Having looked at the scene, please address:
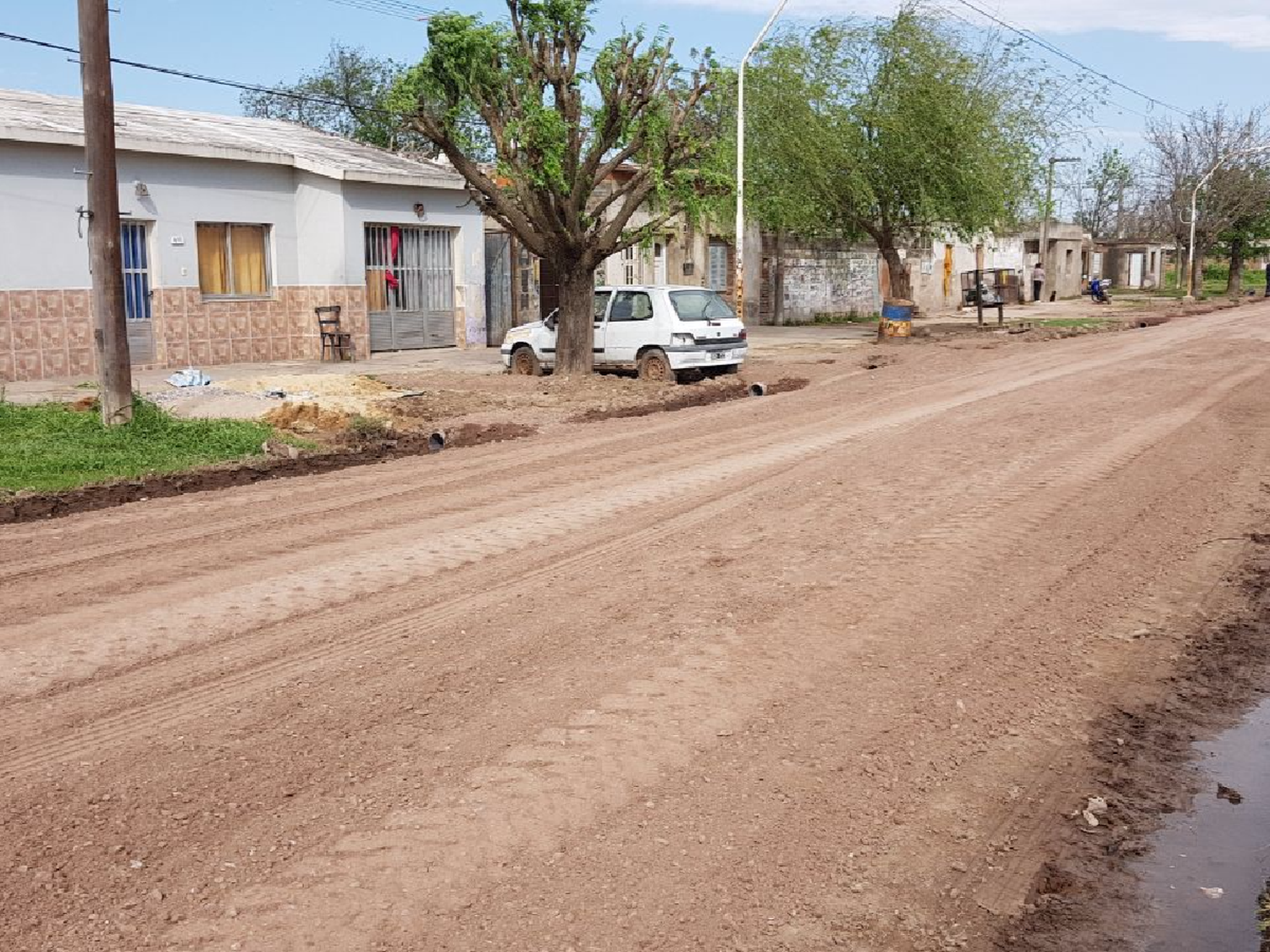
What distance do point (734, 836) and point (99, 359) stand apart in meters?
11.5

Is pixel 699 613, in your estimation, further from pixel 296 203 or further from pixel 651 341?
pixel 296 203

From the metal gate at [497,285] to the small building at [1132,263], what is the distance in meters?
49.5

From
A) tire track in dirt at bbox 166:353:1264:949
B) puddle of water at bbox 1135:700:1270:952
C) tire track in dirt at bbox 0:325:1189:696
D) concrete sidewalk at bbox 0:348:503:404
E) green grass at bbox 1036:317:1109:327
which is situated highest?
green grass at bbox 1036:317:1109:327

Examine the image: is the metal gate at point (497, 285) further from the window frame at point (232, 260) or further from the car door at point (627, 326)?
the car door at point (627, 326)

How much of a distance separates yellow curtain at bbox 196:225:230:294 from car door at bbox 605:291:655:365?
8244mm

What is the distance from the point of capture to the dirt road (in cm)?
398

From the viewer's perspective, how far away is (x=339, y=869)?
410 centimetres

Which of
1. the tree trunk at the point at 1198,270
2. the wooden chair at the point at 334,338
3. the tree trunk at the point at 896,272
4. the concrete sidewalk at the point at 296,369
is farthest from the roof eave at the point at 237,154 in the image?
the tree trunk at the point at 1198,270

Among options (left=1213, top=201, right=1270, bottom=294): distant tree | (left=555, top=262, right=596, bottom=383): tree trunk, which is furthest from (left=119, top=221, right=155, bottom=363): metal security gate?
(left=1213, top=201, right=1270, bottom=294): distant tree

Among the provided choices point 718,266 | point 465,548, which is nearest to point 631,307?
point 465,548

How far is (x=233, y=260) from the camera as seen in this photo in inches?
974

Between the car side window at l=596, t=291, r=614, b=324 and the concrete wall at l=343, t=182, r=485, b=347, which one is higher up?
the concrete wall at l=343, t=182, r=485, b=347

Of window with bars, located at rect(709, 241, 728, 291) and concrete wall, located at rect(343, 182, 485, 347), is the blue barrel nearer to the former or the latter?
window with bars, located at rect(709, 241, 728, 291)

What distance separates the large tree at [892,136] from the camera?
103 ft
